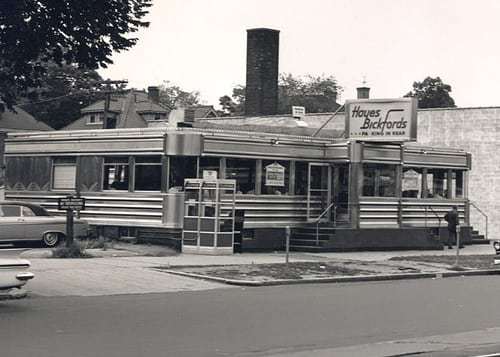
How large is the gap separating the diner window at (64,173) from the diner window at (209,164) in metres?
5.19

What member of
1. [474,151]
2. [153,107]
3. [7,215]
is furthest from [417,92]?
[7,215]

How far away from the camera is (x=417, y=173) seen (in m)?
35.8

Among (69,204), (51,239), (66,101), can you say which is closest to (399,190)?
(51,239)

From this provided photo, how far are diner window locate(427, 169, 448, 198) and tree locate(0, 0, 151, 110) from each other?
74.3ft

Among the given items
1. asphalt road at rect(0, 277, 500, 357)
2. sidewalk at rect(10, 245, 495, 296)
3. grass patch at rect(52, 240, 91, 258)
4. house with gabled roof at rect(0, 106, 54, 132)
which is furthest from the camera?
house with gabled roof at rect(0, 106, 54, 132)

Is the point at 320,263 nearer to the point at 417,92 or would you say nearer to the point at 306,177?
the point at 306,177

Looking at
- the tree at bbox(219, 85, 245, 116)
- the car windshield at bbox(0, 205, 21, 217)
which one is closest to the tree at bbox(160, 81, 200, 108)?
the tree at bbox(219, 85, 245, 116)

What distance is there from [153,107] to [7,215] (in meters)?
48.4

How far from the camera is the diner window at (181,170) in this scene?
28.8 m

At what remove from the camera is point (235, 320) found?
1362cm

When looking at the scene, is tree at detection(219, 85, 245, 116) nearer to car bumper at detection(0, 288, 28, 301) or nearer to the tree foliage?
the tree foliage

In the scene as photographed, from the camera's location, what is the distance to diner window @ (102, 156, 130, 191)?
3003 cm

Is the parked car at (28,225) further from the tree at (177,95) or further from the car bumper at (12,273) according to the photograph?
the tree at (177,95)

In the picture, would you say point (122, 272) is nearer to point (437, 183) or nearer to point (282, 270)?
point (282, 270)
